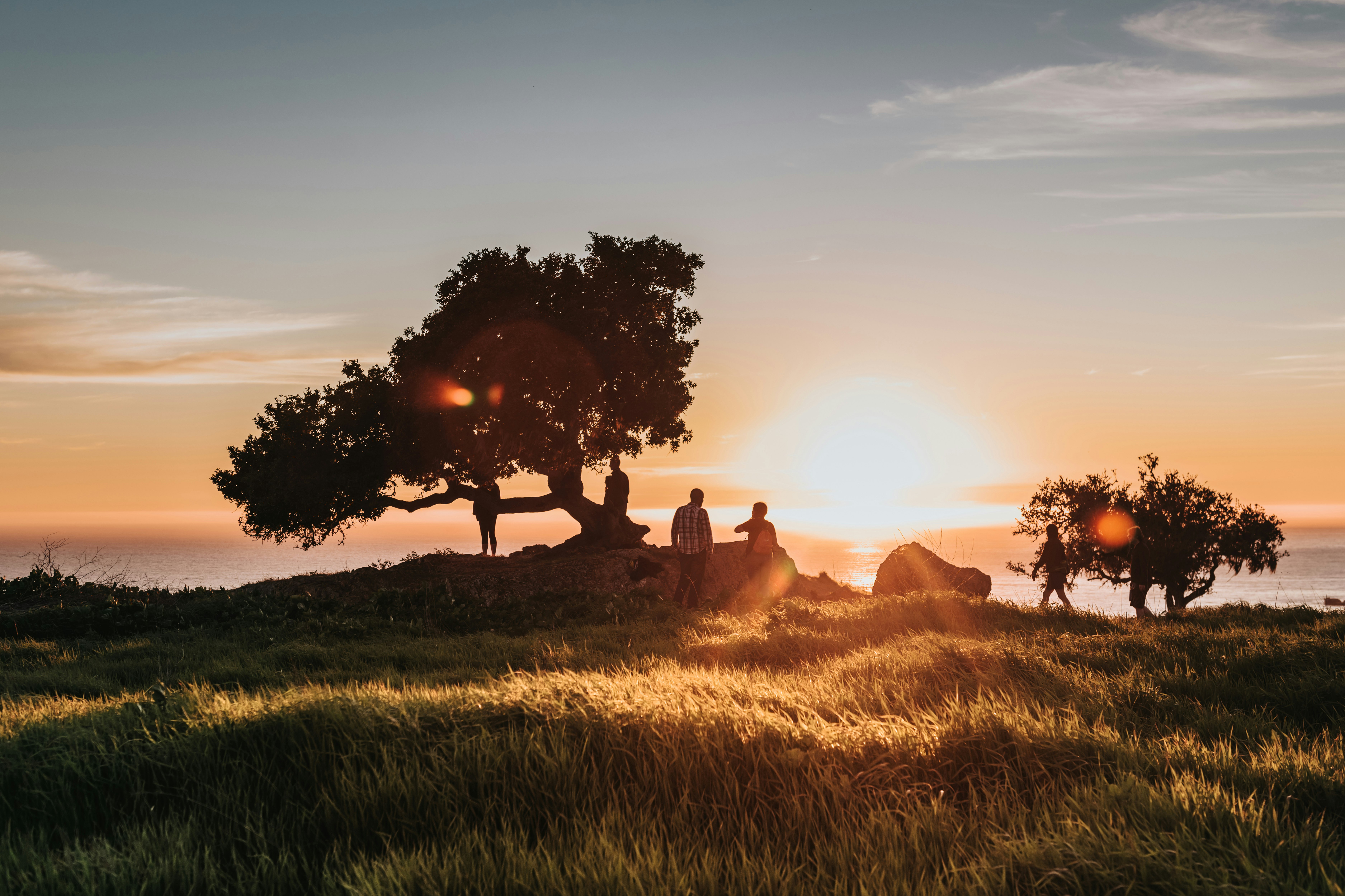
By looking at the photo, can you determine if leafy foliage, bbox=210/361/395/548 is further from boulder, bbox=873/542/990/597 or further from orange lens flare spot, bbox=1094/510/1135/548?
orange lens flare spot, bbox=1094/510/1135/548

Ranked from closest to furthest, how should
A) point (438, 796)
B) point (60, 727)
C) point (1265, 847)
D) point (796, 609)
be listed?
point (1265, 847), point (438, 796), point (60, 727), point (796, 609)

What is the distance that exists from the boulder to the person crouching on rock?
12.7 ft

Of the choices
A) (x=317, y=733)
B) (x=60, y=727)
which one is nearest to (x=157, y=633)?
(x=60, y=727)

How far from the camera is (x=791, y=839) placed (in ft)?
12.9

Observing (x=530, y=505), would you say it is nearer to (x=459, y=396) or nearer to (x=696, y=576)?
(x=459, y=396)

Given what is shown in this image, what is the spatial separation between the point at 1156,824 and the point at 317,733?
4785mm

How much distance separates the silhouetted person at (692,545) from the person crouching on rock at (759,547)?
73cm

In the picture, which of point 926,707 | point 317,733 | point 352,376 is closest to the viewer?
point 317,733

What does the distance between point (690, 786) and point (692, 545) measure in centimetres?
1205

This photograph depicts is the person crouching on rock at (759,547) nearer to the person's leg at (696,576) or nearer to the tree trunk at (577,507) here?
the person's leg at (696,576)

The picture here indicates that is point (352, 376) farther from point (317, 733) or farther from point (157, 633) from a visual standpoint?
point (317, 733)

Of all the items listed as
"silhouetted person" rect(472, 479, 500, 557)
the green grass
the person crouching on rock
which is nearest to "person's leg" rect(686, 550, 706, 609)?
the person crouching on rock

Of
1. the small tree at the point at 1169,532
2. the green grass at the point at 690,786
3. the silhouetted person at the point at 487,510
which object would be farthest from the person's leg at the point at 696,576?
the small tree at the point at 1169,532

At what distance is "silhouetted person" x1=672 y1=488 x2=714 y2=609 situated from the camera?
1623 cm
